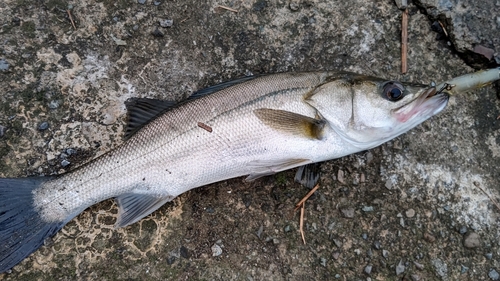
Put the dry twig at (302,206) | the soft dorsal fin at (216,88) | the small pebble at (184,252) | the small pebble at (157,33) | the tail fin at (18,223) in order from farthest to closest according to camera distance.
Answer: the small pebble at (157,33), the dry twig at (302,206), the small pebble at (184,252), the soft dorsal fin at (216,88), the tail fin at (18,223)

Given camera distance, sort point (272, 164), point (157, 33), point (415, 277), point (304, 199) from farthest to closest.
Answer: point (157, 33) < point (304, 199) < point (415, 277) < point (272, 164)

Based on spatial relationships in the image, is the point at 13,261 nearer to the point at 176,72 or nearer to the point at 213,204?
the point at 213,204

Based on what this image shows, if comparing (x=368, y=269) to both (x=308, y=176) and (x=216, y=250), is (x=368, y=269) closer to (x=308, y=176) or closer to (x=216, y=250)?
(x=308, y=176)

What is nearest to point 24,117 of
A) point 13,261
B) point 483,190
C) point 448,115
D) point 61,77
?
point 61,77

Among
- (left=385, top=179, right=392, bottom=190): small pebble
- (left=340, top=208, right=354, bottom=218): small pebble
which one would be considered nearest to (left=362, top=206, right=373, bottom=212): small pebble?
(left=340, top=208, right=354, bottom=218): small pebble

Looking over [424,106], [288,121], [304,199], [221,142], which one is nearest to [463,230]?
[424,106]

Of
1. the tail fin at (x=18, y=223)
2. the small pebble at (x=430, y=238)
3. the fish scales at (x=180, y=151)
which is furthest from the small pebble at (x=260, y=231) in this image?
the tail fin at (x=18, y=223)

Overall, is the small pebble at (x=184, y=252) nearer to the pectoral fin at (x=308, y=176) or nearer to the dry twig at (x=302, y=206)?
the dry twig at (x=302, y=206)

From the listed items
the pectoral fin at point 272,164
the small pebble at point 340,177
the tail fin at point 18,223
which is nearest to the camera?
the tail fin at point 18,223
